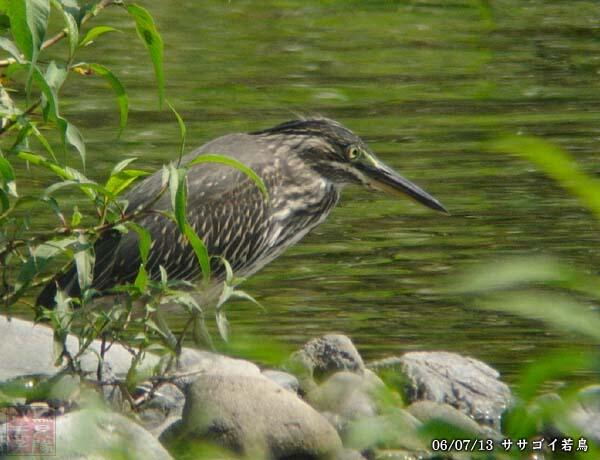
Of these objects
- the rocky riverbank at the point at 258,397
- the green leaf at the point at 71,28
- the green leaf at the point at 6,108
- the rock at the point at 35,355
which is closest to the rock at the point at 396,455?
the rocky riverbank at the point at 258,397

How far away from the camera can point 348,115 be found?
1152 centimetres

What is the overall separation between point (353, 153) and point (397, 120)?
3.86 meters

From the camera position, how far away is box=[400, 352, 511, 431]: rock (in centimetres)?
596

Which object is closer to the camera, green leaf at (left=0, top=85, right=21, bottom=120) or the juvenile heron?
green leaf at (left=0, top=85, right=21, bottom=120)

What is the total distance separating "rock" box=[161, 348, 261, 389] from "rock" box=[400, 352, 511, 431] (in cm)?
61

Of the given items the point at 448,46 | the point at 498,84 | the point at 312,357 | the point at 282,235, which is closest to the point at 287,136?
the point at 282,235

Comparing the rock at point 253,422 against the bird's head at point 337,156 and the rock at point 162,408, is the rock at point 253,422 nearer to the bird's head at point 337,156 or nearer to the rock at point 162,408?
the rock at point 162,408

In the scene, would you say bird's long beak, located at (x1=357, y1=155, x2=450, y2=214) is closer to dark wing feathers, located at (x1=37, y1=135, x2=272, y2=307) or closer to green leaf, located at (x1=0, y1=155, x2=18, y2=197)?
dark wing feathers, located at (x1=37, y1=135, x2=272, y2=307)

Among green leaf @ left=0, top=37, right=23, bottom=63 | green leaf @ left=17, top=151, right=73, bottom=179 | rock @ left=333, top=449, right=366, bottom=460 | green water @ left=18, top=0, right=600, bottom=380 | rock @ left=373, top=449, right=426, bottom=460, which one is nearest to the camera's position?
green leaf @ left=0, top=37, right=23, bottom=63

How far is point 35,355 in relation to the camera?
6.05 metres

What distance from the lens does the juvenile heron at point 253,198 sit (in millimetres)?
6434

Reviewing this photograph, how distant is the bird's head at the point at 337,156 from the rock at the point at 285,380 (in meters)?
1.62

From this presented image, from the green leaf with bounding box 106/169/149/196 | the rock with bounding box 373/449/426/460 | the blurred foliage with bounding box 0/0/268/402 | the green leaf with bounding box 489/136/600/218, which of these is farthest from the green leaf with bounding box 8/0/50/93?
the rock with bounding box 373/449/426/460

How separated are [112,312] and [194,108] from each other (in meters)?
6.70
